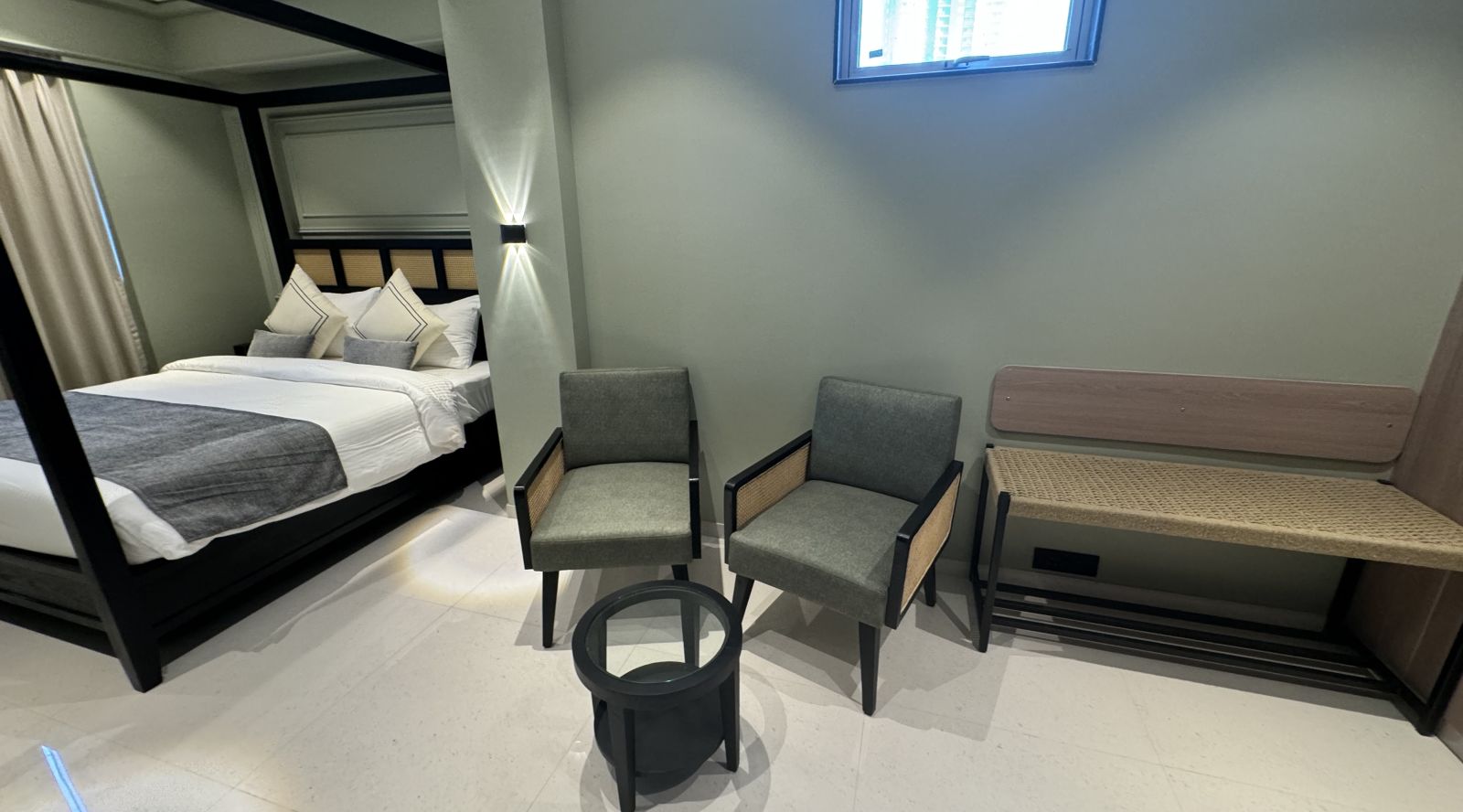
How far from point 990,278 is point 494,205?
85.4 inches

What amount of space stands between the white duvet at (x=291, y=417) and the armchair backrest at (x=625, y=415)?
0.94 meters

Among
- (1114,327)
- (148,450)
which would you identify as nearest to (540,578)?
(148,450)

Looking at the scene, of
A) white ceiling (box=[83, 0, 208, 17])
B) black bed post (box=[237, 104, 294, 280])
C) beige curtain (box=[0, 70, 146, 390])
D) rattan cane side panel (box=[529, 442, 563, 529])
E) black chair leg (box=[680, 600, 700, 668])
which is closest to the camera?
black chair leg (box=[680, 600, 700, 668])

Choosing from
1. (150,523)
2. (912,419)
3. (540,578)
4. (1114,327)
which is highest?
(1114,327)

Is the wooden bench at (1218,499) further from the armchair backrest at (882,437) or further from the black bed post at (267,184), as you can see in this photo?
the black bed post at (267,184)

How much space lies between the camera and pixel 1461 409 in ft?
5.58

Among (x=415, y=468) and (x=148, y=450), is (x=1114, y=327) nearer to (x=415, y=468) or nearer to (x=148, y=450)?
(x=415, y=468)

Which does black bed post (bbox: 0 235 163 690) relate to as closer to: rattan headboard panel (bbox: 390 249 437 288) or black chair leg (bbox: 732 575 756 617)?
black chair leg (bbox: 732 575 756 617)

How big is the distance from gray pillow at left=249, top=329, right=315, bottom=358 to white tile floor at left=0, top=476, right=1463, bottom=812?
1911mm

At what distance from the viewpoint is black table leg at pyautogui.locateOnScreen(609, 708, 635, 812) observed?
1.40m

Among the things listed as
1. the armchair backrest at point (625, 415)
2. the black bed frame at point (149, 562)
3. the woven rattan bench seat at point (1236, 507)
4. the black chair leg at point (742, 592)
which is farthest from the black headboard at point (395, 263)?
the woven rattan bench seat at point (1236, 507)

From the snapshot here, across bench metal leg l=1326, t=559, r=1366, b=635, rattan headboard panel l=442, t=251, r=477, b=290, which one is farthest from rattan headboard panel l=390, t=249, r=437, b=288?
bench metal leg l=1326, t=559, r=1366, b=635

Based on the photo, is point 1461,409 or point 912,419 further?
point 912,419

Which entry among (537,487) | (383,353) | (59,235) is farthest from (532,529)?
(59,235)
